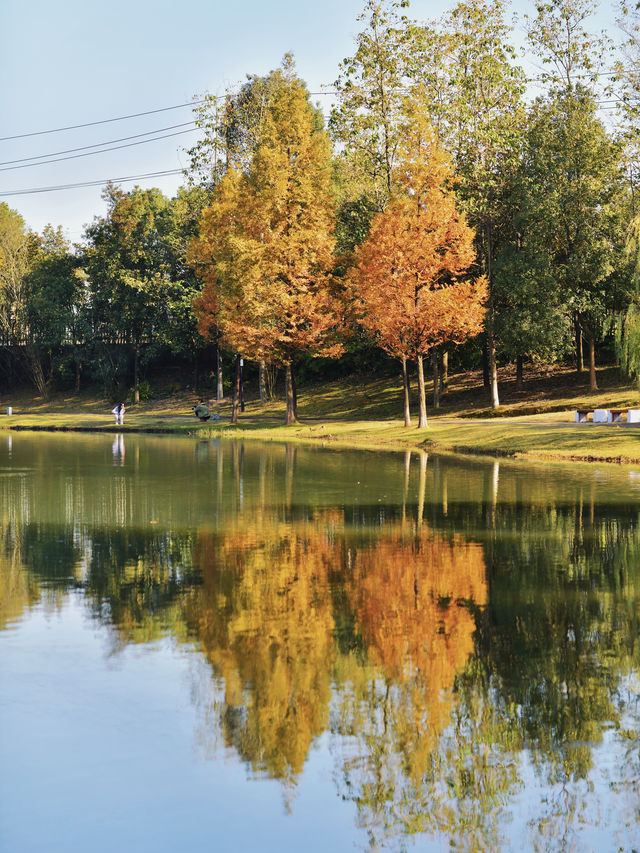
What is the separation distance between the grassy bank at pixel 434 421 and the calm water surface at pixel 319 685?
1647 centimetres

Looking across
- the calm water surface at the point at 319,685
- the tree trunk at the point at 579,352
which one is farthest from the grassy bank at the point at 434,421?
the calm water surface at the point at 319,685

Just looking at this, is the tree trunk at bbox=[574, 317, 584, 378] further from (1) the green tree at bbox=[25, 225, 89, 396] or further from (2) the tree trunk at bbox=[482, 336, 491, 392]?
(1) the green tree at bbox=[25, 225, 89, 396]

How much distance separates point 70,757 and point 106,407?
6500cm

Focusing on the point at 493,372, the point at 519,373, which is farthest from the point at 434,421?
the point at 519,373

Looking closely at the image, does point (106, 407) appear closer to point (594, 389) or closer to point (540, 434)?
point (594, 389)

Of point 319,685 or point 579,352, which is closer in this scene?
point 319,685

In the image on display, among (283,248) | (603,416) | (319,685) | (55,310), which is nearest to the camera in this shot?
(319,685)

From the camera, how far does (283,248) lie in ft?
147

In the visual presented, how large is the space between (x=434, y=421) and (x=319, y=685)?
38.6 metres

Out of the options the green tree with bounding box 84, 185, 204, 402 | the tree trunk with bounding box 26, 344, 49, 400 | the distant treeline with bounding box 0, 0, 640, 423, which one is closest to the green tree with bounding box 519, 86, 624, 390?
the distant treeline with bounding box 0, 0, 640, 423

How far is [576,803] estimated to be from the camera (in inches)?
221

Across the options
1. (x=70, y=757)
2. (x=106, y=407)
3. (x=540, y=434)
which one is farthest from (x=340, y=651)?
(x=106, y=407)

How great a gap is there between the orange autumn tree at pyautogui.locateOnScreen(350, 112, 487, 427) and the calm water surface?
82.0ft

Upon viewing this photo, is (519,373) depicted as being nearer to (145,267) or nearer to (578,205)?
(578,205)
